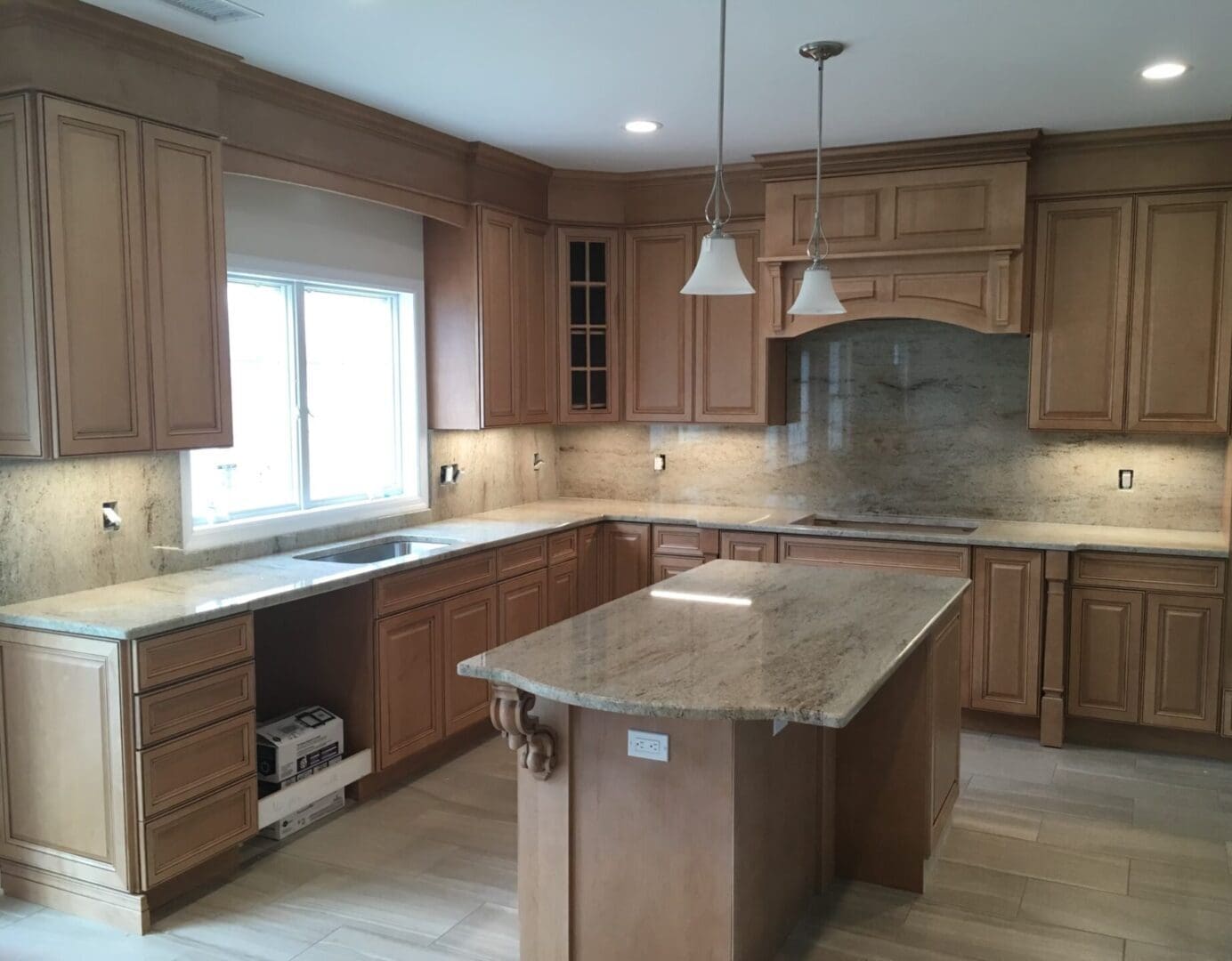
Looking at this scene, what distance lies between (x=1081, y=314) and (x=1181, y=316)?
397 mm

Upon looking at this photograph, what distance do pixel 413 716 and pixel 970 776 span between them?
224 cm

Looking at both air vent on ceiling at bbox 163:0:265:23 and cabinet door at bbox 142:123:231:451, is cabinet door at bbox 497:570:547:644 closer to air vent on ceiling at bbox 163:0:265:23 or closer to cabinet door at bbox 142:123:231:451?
cabinet door at bbox 142:123:231:451

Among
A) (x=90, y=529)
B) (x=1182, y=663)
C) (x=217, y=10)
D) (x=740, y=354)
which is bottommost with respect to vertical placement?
(x=1182, y=663)

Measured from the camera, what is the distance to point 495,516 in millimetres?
5238

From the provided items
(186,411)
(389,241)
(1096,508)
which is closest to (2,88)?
(186,411)

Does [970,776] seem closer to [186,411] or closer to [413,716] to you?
[413,716]

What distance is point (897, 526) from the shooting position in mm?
5133

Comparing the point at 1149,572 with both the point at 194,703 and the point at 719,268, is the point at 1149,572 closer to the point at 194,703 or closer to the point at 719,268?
the point at 719,268

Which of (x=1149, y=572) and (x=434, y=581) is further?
(x=1149, y=572)

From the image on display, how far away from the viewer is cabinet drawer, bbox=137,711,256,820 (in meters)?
2.95

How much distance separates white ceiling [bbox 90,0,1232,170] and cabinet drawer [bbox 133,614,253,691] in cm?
181

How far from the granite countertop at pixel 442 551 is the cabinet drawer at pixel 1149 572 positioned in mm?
50

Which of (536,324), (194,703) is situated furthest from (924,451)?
(194,703)

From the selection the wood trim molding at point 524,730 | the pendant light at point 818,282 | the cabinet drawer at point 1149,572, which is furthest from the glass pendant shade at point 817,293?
the cabinet drawer at point 1149,572
